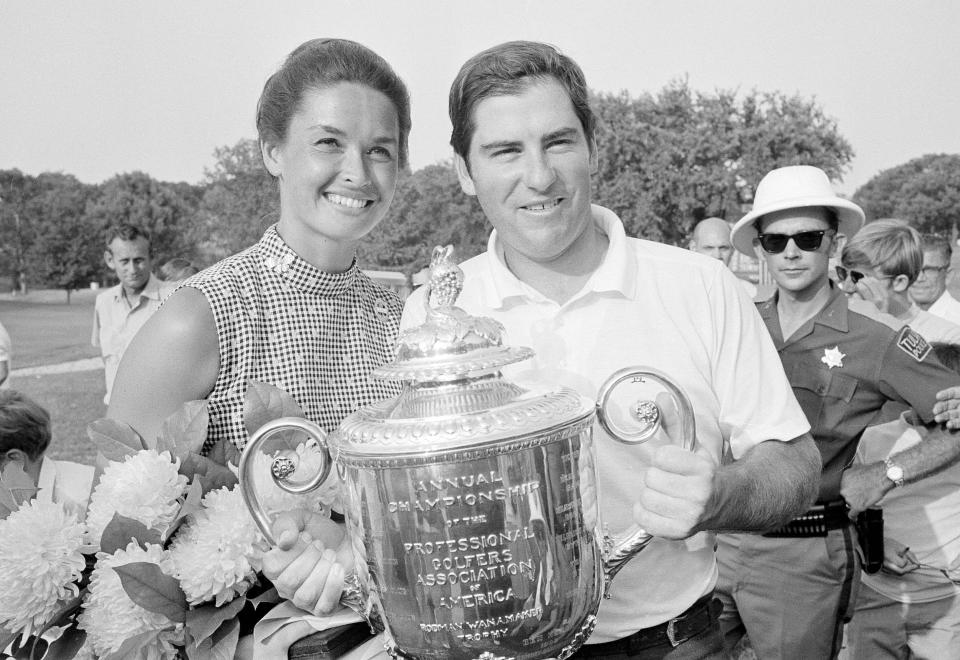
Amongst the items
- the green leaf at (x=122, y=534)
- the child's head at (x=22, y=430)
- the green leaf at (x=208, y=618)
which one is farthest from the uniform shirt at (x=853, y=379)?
the child's head at (x=22, y=430)

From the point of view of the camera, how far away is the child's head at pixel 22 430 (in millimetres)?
3717

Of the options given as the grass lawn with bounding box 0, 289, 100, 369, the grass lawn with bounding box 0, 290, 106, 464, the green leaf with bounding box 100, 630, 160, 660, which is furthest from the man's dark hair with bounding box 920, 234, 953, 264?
the grass lawn with bounding box 0, 289, 100, 369

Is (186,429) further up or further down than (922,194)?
further down

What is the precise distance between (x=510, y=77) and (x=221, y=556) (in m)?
1.24

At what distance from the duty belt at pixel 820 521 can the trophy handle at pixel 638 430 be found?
2.23 meters

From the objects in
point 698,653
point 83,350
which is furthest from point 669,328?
point 83,350

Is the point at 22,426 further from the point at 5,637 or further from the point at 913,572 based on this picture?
the point at 913,572

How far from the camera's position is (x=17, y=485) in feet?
6.01

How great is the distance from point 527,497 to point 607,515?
23.3 inches

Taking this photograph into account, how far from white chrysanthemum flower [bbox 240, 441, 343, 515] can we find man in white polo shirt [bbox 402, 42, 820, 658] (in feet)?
1.59

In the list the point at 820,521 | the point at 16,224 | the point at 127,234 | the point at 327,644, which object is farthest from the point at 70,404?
the point at 16,224

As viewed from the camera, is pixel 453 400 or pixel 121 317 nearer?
pixel 453 400

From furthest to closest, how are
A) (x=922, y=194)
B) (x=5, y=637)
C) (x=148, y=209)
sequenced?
(x=922, y=194) < (x=148, y=209) < (x=5, y=637)

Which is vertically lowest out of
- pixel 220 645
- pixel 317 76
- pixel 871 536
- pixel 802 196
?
pixel 871 536
